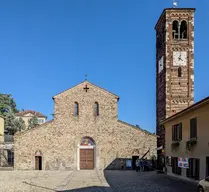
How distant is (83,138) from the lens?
36969 millimetres

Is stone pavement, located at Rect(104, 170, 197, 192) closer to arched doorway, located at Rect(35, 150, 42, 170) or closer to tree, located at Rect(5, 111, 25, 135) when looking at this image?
arched doorway, located at Rect(35, 150, 42, 170)

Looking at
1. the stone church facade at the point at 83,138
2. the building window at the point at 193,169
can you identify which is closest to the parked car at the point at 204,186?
the building window at the point at 193,169

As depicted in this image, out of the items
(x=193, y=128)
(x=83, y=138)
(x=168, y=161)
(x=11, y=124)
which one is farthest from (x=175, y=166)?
(x=11, y=124)

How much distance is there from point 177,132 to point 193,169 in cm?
437

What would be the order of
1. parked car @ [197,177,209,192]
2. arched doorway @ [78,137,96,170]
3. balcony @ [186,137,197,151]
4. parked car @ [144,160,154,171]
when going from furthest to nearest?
arched doorway @ [78,137,96,170] < parked car @ [144,160,154,171] < balcony @ [186,137,197,151] < parked car @ [197,177,209,192]

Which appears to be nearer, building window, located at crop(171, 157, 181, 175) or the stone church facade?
building window, located at crop(171, 157, 181, 175)

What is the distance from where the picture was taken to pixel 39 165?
36344 mm

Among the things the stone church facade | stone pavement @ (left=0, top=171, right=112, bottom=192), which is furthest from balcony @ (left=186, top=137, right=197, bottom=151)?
the stone church facade

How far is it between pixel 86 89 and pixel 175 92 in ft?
32.3

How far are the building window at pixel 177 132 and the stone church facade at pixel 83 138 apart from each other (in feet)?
34.9

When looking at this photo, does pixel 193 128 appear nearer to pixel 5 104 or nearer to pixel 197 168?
pixel 197 168

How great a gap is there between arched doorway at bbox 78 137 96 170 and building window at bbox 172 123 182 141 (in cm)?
1312

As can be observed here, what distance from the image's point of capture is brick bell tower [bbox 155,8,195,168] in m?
34.5

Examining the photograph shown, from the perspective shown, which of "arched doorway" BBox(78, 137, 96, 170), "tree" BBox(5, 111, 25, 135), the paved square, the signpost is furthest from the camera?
"tree" BBox(5, 111, 25, 135)
